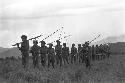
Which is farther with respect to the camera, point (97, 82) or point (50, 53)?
point (50, 53)

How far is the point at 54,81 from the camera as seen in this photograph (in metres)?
17.7

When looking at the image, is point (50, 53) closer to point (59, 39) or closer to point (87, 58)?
point (59, 39)

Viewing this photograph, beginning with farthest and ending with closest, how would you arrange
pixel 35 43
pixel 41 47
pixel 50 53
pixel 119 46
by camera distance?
pixel 119 46 < pixel 50 53 < pixel 41 47 < pixel 35 43

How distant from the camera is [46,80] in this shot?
17.8 m

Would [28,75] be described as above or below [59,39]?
below

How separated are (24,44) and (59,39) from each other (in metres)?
9.36

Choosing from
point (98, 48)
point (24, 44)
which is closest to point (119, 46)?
point (98, 48)

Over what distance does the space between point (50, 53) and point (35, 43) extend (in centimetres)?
445

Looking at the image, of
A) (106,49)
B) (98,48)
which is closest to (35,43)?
(98,48)

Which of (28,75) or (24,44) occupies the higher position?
(24,44)

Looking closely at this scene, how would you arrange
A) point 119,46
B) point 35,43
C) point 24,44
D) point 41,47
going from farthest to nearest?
point 119,46, point 41,47, point 35,43, point 24,44

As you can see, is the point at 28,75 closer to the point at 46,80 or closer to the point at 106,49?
the point at 46,80

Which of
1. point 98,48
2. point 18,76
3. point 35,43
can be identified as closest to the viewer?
point 18,76

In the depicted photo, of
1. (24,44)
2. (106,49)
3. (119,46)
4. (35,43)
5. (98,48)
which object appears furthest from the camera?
(119,46)
